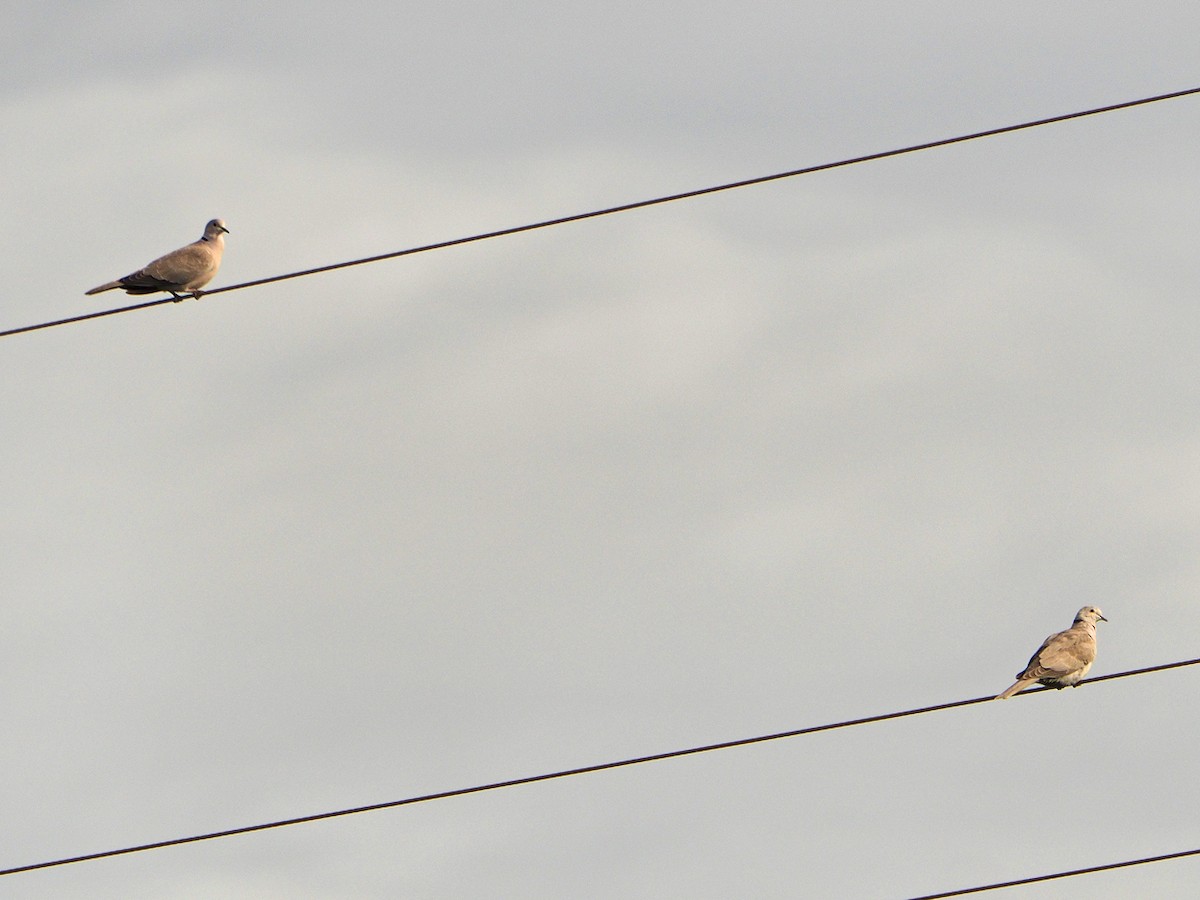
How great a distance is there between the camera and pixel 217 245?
2144 cm

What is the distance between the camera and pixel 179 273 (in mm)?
20188

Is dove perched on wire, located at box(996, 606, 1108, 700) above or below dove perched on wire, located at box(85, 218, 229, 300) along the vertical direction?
below

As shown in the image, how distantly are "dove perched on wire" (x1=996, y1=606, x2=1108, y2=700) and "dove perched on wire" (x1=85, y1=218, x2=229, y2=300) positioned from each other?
303 inches

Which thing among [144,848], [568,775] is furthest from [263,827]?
[568,775]

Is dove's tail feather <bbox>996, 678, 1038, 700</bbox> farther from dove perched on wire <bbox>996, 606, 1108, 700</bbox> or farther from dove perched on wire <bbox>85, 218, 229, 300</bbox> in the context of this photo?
dove perched on wire <bbox>85, 218, 229, 300</bbox>

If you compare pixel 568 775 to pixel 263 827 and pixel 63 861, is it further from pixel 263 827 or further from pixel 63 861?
pixel 63 861

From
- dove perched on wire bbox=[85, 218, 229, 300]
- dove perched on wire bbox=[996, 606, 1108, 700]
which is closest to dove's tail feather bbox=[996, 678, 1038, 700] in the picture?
dove perched on wire bbox=[996, 606, 1108, 700]

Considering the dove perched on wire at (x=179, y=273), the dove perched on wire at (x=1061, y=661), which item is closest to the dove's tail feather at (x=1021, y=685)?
the dove perched on wire at (x=1061, y=661)

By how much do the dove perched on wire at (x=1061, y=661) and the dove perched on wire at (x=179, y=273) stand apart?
25.3 feet

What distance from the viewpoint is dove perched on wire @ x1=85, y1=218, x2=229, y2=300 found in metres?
19.8

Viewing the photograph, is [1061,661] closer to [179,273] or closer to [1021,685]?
[1021,685]

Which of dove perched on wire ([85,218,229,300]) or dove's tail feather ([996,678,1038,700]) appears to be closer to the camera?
dove's tail feather ([996,678,1038,700])

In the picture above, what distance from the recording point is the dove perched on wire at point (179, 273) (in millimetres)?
19766

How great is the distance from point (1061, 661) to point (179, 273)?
8.40 meters
